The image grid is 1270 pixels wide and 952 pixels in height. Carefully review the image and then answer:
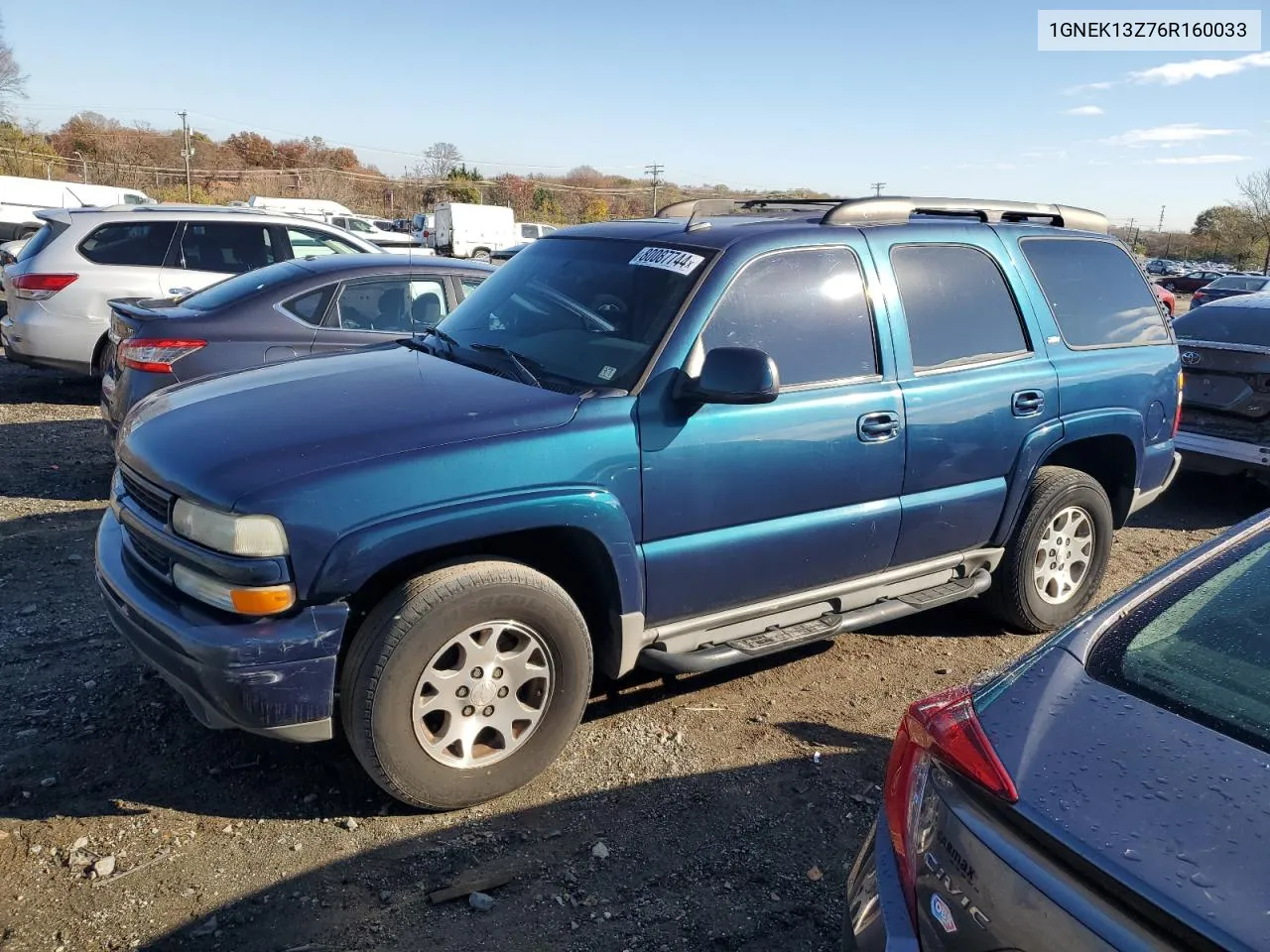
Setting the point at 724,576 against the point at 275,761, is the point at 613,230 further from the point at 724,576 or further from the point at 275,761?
the point at 275,761

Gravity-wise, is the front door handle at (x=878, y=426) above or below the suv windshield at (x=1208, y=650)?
above

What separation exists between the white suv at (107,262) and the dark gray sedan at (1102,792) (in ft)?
26.2

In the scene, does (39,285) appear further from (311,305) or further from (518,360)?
(518,360)

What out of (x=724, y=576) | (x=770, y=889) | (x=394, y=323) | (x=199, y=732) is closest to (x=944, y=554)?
(x=724, y=576)

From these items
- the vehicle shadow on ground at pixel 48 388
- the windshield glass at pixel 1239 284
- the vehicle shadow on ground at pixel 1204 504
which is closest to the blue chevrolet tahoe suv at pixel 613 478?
the vehicle shadow on ground at pixel 1204 504

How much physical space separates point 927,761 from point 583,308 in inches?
96.4

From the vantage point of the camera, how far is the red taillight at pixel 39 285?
26.9 feet

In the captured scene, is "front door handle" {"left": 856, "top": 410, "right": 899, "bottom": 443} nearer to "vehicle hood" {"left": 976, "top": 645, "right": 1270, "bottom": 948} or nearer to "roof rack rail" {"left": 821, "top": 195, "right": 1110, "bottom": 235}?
"roof rack rail" {"left": 821, "top": 195, "right": 1110, "bottom": 235}

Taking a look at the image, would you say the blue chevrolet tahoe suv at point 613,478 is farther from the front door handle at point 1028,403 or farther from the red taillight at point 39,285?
the red taillight at point 39,285

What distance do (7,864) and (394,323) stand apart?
14.4 ft

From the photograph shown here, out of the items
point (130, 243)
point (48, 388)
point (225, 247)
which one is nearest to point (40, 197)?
point (48, 388)

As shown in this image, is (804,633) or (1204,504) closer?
(804,633)

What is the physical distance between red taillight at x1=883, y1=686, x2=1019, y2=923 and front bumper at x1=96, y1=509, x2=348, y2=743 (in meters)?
1.67

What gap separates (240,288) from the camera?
639cm
